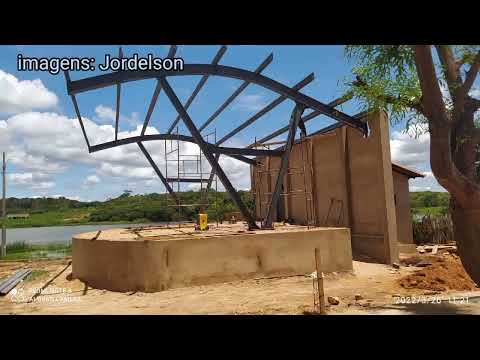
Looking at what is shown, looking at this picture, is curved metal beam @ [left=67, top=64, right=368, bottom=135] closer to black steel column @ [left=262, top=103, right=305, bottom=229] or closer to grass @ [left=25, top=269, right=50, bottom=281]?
black steel column @ [left=262, top=103, right=305, bottom=229]

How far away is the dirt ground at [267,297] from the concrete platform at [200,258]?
0.27 m

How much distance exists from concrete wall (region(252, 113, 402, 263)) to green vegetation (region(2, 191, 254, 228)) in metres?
8.23

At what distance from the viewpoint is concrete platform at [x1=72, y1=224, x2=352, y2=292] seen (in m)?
10.3

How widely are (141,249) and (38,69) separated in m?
5.19

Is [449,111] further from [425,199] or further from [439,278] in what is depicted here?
[425,199]

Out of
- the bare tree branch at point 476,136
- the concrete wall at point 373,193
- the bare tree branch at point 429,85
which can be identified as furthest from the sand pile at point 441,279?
the bare tree branch at point 429,85

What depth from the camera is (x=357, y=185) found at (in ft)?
51.6

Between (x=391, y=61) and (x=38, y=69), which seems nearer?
(x=38, y=69)
